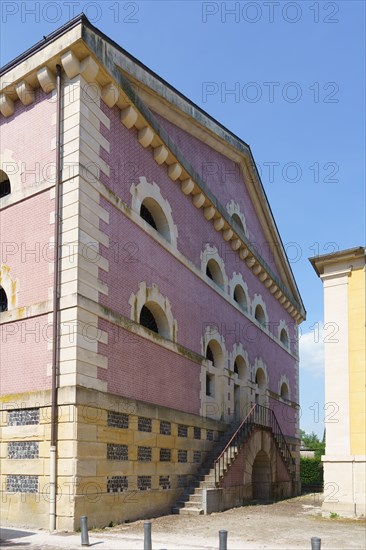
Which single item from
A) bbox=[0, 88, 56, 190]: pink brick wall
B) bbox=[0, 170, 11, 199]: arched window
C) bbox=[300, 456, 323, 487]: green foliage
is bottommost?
bbox=[300, 456, 323, 487]: green foliage

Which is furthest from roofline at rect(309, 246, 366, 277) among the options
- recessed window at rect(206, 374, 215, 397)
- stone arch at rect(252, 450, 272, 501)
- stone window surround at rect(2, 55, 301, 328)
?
stone arch at rect(252, 450, 272, 501)

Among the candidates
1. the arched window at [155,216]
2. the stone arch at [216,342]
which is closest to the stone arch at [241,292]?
the stone arch at [216,342]

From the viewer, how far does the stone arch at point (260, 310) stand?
2747 centimetres

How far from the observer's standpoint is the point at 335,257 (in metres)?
15.9

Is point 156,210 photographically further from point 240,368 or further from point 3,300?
point 240,368

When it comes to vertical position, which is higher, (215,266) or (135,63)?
(135,63)

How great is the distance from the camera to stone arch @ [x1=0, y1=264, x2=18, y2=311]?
47.8ft

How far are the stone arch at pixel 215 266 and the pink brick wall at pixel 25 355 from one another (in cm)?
874

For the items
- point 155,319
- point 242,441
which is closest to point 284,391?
point 242,441

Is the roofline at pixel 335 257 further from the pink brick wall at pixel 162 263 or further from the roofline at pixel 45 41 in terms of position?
the roofline at pixel 45 41

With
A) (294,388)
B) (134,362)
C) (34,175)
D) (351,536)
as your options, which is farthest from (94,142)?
(294,388)

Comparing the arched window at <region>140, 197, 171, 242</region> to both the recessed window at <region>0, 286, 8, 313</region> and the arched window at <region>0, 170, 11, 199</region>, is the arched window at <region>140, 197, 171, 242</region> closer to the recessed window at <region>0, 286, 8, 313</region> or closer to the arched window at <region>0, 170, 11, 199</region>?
the arched window at <region>0, 170, 11, 199</region>

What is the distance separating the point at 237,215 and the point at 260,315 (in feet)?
16.8

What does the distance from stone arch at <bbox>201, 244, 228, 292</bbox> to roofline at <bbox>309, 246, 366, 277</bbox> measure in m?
5.80
